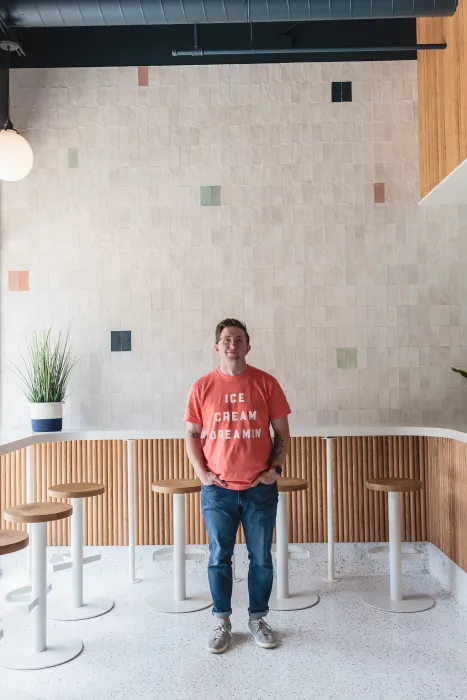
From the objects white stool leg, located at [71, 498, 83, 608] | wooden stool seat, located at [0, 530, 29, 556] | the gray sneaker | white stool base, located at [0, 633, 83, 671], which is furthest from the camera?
white stool leg, located at [71, 498, 83, 608]

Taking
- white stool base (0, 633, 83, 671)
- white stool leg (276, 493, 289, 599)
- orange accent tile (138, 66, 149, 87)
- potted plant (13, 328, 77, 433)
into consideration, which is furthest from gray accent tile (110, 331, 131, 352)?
white stool base (0, 633, 83, 671)

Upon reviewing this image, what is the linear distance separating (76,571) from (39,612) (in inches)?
22.2

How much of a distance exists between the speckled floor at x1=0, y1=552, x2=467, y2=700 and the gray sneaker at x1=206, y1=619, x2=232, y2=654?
0.04m

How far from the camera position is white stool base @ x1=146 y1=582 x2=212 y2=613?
133 inches

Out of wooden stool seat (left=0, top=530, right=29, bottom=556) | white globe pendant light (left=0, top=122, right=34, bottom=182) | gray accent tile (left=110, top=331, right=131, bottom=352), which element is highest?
white globe pendant light (left=0, top=122, right=34, bottom=182)

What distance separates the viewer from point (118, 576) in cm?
392

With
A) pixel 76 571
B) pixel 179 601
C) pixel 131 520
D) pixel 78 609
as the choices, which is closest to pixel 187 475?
pixel 131 520

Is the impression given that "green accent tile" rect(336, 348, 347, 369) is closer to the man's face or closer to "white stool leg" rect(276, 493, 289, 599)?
"white stool leg" rect(276, 493, 289, 599)

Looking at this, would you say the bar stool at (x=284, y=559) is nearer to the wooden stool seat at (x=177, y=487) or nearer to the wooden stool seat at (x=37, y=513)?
the wooden stool seat at (x=177, y=487)

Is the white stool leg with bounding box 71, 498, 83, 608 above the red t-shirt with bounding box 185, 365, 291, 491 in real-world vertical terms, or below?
below

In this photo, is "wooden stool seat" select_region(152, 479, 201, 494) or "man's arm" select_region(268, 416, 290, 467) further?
"wooden stool seat" select_region(152, 479, 201, 494)

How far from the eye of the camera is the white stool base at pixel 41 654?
109 inches

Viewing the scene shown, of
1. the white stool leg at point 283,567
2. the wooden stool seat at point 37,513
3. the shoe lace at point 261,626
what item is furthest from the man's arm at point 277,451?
the wooden stool seat at point 37,513

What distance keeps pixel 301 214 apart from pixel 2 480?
2.61m
